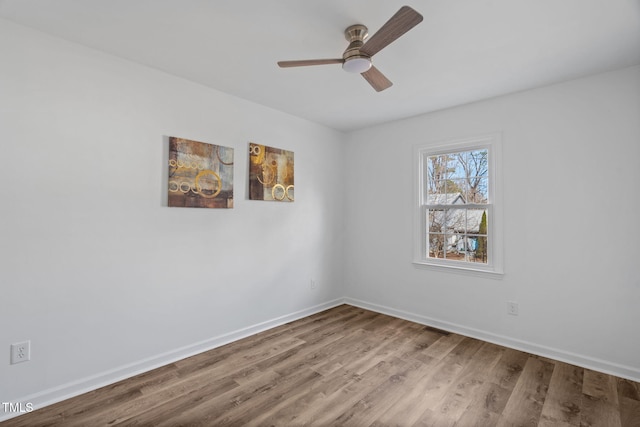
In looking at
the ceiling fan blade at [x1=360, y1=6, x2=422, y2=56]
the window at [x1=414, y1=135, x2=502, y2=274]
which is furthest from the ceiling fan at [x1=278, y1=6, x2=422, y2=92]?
the window at [x1=414, y1=135, x2=502, y2=274]

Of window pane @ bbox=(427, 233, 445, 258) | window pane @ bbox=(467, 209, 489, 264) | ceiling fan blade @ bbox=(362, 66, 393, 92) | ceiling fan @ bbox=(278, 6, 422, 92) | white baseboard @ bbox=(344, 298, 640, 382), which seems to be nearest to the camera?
ceiling fan @ bbox=(278, 6, 422, 92)

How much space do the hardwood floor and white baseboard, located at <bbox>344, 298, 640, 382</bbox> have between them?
8cm

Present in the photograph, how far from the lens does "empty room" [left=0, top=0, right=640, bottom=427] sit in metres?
1.96

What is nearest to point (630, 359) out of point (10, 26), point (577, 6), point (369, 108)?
point (577, 6)

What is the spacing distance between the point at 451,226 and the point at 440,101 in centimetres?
140

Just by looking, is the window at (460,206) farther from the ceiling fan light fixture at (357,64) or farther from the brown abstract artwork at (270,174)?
the ceiling fan light fixture at (357,64)

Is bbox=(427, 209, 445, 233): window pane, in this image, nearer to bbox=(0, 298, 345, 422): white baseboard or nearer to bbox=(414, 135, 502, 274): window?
bbox=(414, 135, 502, 274): window

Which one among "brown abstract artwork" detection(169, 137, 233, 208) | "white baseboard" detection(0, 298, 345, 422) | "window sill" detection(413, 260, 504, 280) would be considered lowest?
"white baseboard" detection(0, 298, 345, 422)

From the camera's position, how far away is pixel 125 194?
2414 mm

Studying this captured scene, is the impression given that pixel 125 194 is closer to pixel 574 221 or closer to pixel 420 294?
pixel 420 294

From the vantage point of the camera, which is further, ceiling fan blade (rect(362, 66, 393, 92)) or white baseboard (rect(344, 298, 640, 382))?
white baseboard (rect(344, 298, 640, 382))

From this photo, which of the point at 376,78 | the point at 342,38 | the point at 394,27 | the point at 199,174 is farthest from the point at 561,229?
the point at 199,174

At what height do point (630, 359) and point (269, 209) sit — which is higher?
point (269, 209)

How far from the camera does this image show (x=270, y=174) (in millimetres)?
3451
